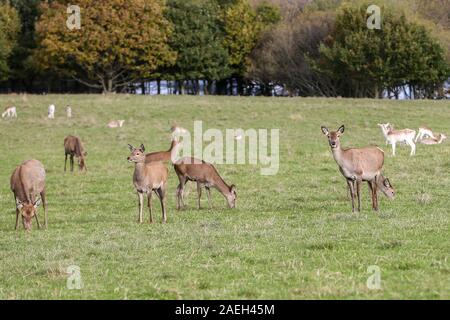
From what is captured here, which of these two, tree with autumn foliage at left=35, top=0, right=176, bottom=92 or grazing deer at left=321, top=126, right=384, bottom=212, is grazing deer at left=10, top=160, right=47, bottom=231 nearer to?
grazing deer at left=321, top=126, right=384, bottom=212

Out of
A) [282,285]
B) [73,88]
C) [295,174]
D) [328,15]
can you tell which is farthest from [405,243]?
[73,88]

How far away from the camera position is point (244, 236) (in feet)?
42.8

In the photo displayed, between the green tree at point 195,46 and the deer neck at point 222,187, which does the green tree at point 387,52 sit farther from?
the deer neck at point 222,187

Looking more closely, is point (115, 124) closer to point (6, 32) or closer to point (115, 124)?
point (115, 124)

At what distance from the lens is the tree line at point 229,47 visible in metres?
56.6

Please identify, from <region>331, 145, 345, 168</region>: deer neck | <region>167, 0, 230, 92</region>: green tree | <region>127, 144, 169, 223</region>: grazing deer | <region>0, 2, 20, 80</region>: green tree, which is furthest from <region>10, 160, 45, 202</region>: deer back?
<region>167, 0, 230, 92</region>: green tree

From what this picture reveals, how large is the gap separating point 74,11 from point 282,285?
49.7 meters

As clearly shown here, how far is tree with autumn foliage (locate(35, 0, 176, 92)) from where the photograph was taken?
187 ft

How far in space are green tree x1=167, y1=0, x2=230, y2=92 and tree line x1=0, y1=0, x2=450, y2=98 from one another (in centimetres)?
8

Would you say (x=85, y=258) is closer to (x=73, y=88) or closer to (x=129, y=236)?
(x=129, y=236)

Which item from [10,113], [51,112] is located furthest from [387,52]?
[10,113]

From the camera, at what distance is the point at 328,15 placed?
218 feet

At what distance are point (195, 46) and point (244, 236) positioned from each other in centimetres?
5300

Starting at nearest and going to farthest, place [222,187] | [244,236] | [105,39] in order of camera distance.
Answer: [244,236], [222,187], [105,39]
